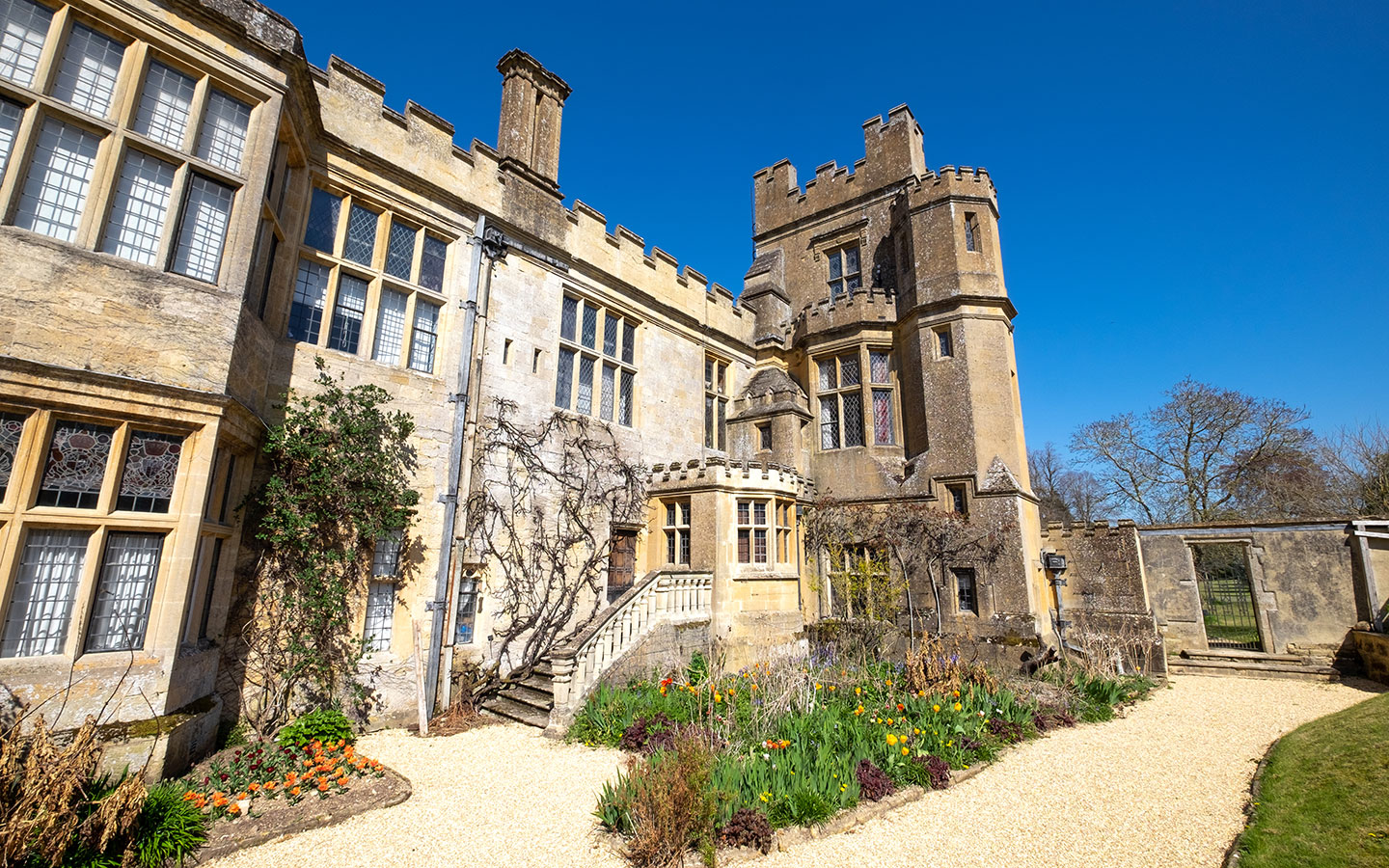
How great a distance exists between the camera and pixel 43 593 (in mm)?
5090

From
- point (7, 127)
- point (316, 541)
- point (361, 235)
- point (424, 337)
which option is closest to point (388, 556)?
point (316, 541)

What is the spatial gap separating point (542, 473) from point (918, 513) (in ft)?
27.8

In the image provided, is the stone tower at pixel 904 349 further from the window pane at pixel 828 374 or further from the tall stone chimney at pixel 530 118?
the tall stone chimney at pixel 530 118

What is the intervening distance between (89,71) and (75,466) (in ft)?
13.2

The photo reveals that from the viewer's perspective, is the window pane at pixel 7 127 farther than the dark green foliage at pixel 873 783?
No

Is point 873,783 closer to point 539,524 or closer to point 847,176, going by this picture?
point 539,524

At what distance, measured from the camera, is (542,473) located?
1072 centimetres

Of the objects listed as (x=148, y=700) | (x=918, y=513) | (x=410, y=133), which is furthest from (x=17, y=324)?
(x=918, y=513)

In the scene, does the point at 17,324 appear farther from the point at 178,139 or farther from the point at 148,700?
the point at 148,700

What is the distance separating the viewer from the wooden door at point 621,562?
11836 mm

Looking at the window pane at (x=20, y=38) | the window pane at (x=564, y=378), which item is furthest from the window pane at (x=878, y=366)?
the window pane at (x=20, y=38)

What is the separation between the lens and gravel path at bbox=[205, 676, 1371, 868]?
4801mm

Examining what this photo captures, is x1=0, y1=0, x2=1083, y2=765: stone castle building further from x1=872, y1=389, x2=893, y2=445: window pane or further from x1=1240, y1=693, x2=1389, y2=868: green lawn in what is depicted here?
x1=1240, y1=693, x2=1389, y2=868: green lawn

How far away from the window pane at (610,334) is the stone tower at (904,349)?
4311 millimetres
